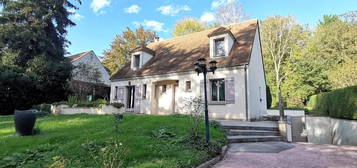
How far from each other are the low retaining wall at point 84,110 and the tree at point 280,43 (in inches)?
779

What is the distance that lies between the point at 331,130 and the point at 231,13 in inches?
720

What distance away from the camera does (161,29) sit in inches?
1197

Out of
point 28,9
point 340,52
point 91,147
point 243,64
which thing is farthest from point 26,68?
point 340,52

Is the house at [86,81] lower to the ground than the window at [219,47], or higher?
lower

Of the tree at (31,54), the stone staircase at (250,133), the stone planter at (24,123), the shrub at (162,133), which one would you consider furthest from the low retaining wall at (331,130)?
the tree at (31,54)

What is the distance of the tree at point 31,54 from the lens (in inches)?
613

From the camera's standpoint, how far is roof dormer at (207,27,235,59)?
1232cm

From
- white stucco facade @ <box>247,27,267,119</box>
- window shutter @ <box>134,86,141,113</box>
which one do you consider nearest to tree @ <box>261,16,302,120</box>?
white stucco facade @ <box>247,27,267,119</box>

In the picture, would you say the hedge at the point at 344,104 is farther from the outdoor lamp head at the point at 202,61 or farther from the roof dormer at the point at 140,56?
the roof dormer at the point at 140,56

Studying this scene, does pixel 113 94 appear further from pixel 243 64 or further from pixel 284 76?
pixel 284 76

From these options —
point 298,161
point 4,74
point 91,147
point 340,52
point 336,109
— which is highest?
point 340,52

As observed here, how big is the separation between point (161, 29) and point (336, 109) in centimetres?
2552

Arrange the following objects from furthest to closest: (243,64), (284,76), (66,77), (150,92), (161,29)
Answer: (161,29)
(284,76)
(66,77)
(150,92)
(243,64)

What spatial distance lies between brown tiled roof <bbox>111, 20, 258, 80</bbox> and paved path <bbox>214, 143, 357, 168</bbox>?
A: 6.05 meters
